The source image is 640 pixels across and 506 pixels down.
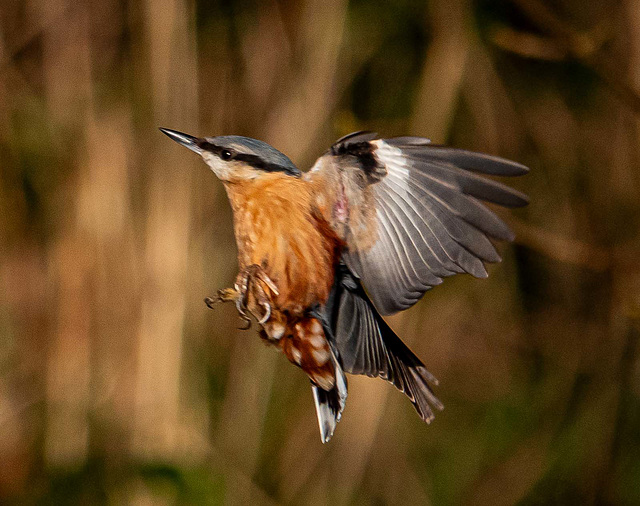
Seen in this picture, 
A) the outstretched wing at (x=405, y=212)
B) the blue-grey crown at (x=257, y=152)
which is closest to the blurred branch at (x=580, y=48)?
the outstretched wing at (x=405, y=212)

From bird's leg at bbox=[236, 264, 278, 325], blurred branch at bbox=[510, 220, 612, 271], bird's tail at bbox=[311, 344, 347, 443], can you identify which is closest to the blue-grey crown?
bird's leg at bbox=[236, 264, 278, 325]

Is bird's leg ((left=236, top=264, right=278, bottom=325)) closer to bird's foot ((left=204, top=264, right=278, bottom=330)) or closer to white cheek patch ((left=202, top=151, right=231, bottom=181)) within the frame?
bird's foot ((left=204, top=264, right=278, bottom=330))

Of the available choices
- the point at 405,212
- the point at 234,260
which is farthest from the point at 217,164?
the point at 234,260

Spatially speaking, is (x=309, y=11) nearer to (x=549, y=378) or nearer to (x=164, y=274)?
(x=164, y=274)

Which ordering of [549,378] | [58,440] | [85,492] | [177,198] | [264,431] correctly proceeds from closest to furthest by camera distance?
1. [85,492]
2. [177,198]
3. [58,440]
4. [264,431]
5. [549,378]

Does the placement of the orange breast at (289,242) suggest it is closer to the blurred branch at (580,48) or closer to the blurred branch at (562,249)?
the blurred branch at (580,48)

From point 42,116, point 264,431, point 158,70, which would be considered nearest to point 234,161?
point 158,70
